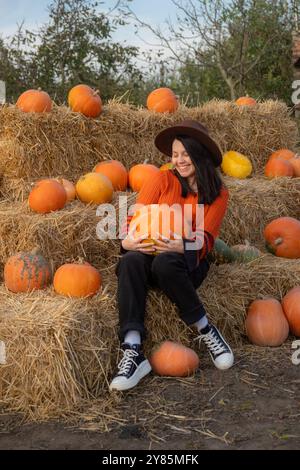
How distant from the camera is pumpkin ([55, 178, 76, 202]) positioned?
4602 millimetres

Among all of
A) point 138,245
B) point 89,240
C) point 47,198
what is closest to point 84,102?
point 47,198

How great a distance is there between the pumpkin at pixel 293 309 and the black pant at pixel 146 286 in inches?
29.4

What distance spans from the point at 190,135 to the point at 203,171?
0.73 feet

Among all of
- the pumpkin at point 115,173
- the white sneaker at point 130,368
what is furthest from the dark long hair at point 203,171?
the pumpkin at point 115,173

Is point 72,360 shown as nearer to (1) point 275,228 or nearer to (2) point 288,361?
(2) point 288,361

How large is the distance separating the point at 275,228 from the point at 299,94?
4.77 metres

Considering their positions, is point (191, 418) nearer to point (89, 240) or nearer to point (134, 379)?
point (134, 379)

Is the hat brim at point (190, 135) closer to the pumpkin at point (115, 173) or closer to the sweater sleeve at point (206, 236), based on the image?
the sweater sleeve at point (206, 236)

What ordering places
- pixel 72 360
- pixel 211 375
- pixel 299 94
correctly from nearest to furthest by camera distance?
pixel 72 360 → pixel 211 375 → pixel 299 94

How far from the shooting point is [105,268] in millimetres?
4184
